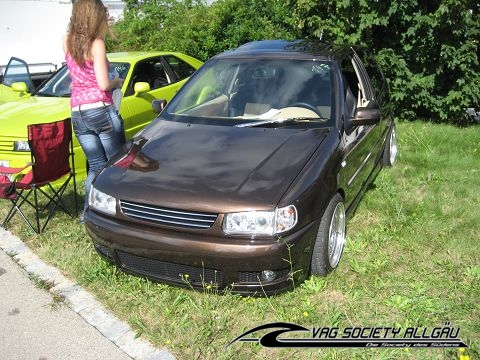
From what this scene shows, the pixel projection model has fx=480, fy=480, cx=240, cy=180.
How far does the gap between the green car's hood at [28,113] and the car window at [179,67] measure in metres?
1.87

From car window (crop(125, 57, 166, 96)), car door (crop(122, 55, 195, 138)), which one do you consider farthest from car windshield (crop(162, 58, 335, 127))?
car window (crop(125, 57, 166, 96))

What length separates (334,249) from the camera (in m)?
3.62

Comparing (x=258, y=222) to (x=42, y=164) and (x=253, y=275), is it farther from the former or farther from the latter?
(x=42, y=164)

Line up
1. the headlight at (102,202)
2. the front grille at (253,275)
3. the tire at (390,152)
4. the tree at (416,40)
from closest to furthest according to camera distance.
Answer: the front grille at (253,275) < the headlight at (102,202) < the tire at (390,152) < the tree at (416,40)

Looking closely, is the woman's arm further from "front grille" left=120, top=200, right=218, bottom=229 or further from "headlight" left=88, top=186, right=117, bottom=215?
"front grille" left=120, top=200, right=218, bottom=229

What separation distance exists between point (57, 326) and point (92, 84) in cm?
194

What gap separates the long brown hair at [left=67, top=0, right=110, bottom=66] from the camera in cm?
370

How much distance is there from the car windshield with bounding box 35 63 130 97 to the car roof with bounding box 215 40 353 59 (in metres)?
2.11

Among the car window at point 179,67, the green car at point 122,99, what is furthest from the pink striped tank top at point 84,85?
the car window at point 179,67

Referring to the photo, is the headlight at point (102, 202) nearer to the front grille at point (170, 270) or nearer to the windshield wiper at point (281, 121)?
the front grille at point (170, 270)

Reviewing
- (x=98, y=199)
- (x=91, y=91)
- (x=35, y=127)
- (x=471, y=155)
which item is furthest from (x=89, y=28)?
(x=471, y=155)

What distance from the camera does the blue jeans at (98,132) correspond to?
13.3ft

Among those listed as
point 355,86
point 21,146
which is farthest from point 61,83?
point 355,86

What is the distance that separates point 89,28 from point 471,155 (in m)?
4.89
